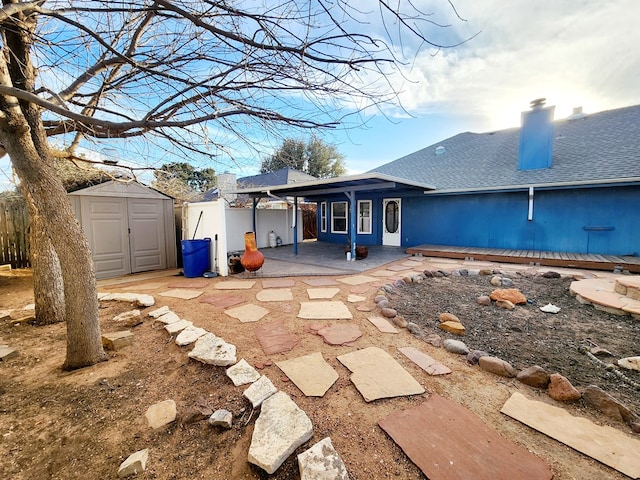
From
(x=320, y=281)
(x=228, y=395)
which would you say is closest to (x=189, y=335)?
(x=228, y=395)

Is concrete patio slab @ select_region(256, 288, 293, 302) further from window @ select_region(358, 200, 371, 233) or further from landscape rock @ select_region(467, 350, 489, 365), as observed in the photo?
window @ select_region(358, 200, 371, 233)

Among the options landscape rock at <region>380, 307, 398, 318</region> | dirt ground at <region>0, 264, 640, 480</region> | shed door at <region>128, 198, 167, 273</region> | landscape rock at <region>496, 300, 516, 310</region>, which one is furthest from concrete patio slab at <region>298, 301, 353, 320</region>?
shed door at <region>128, 198, 167, 273</region>

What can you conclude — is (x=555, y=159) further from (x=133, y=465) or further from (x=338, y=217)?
(x=133, y=465)

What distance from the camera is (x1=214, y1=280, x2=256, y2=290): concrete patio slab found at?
4939 millimetres

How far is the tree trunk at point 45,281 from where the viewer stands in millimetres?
3357

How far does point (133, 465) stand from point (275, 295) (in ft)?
9.96

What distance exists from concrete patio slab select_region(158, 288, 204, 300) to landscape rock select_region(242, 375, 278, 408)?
2.90m

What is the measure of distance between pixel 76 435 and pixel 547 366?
3.69 meters

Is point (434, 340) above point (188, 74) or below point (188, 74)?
below

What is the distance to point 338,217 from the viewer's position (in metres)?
11.6

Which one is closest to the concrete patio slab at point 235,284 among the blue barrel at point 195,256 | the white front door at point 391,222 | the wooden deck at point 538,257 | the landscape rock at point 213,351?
the blue barrel at point 195,256

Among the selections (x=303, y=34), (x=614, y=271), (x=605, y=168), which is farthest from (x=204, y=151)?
(x=605, y=168)

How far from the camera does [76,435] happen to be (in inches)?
65.1

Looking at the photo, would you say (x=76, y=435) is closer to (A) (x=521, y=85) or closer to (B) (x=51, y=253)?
(B) (x=51, y=253)
